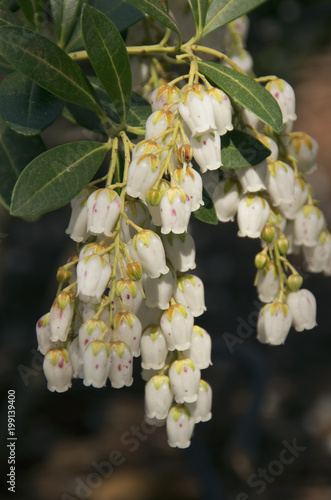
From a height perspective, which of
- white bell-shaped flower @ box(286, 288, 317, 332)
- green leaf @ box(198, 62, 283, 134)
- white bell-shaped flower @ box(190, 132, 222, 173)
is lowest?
white bell-shaped flower @ box(286, 288, 317, 332)

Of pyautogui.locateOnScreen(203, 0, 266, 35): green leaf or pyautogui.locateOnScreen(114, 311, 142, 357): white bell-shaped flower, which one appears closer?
pyautogui.locateOnScreen(114, 311, 142, 357): white bell-shaped flower

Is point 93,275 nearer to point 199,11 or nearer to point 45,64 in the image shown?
point 45,64

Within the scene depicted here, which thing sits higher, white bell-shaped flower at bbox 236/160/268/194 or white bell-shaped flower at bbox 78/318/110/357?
white bell-shaped flower at bbox 236/160/268/194

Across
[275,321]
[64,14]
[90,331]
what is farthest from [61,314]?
[64,14]

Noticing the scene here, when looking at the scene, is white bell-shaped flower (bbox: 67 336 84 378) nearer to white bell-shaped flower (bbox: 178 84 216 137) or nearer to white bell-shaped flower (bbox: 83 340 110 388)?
white bell-shaped flower (bbox: 83 340 110 388)

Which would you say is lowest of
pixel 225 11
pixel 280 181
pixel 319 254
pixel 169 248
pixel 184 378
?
pixel 184 378

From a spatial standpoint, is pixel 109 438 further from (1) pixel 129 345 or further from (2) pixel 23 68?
(2) pixel 23 68

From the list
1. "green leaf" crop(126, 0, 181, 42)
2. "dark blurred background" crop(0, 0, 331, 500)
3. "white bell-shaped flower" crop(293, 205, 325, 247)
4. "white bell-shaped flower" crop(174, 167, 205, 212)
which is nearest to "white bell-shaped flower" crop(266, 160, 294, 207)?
"white bell-shaped flower" crop(293, 205, 325, 247)
